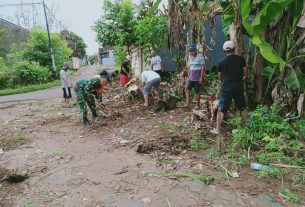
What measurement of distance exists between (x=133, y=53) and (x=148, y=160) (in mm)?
13003

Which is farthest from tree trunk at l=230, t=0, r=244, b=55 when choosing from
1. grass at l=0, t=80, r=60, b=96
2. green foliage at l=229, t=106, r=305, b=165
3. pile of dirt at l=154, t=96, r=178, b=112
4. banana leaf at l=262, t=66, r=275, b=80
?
grass at l=0, t=80, r=60, b=96

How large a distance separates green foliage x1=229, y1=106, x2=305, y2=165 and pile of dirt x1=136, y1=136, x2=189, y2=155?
83 cm

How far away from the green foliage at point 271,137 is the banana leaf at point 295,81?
1.57 feet

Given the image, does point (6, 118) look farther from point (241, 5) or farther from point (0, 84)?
point (0, 84)

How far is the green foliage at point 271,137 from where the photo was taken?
13.6 ft

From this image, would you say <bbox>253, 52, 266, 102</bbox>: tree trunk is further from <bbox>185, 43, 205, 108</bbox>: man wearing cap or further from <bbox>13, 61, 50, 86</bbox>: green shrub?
<bbox>13, 61, 50, 86</bbox>: green shrub

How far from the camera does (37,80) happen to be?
21188mm

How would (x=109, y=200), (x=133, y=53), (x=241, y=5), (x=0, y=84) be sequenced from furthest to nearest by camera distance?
(x=0, y=84), (x=133, y=53), (x=241, y=5), (x=109, y=200)

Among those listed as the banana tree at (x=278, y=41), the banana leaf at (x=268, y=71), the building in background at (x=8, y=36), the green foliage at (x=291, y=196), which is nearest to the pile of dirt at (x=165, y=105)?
the banana tree at (x=278, y=41)

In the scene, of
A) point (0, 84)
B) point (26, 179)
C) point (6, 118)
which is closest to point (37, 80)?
point (0, 84)

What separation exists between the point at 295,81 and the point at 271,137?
971mm

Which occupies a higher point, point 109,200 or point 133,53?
point 133,53

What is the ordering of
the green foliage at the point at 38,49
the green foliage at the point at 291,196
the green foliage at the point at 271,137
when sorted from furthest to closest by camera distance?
the green foliage at the point at 38,49, the green foliage at the point at 271,137, the green foliage at the point at 291,196

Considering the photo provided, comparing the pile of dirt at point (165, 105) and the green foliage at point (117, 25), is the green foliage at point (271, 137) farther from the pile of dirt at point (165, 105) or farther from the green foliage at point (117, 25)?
the green foliage at point (117, 25)
